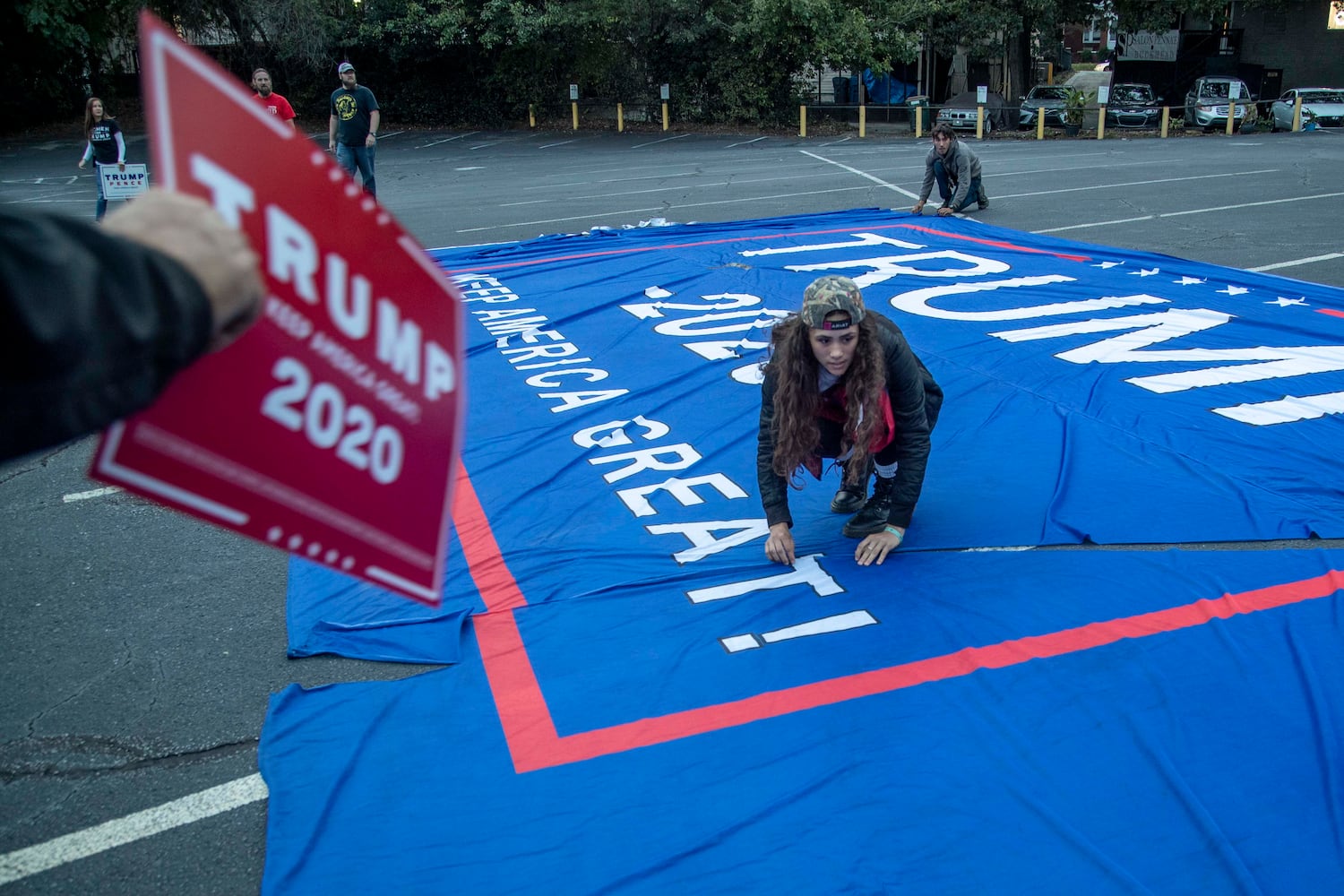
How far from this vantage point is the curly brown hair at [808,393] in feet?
11.2

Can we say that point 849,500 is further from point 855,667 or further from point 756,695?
point 756,695

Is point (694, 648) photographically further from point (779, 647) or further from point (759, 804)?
point (759, 804)

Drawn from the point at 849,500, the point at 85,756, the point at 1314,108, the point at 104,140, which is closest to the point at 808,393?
the point at 849,500

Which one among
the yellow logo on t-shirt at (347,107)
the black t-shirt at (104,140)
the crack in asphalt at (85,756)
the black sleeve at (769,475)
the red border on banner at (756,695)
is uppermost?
the yellow logo on t-shirt at (347,107)

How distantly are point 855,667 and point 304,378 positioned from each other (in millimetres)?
2401

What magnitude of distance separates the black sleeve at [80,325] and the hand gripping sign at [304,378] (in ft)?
0.35

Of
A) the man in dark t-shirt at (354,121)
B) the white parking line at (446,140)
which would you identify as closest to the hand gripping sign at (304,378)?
the man in dark t-shirt at (354,121)

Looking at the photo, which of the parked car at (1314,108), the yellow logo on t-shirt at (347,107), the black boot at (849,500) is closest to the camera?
the black boot at (849,500)

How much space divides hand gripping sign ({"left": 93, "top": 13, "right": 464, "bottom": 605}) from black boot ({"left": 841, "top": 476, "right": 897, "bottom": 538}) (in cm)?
285

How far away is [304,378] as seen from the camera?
114 cm

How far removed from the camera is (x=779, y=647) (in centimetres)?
330

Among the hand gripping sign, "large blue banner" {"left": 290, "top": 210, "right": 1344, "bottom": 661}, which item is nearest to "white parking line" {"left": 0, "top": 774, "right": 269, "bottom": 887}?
"large blue banner" {"left": 290, "top": 210, "right": 1344, "bottom": 661}

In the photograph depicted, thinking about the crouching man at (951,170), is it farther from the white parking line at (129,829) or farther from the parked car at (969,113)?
the parked car at (969,113)

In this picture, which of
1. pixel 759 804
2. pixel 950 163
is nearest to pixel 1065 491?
pixel 759 804
